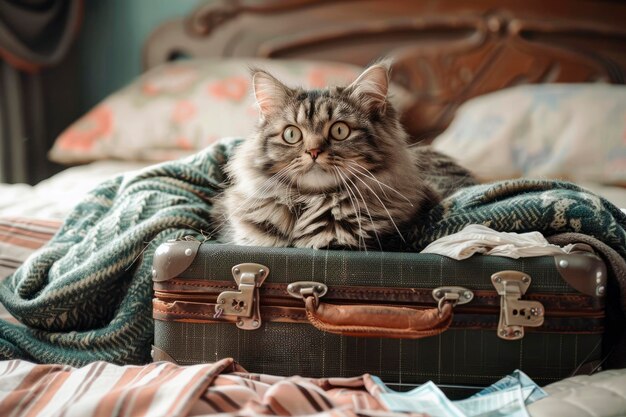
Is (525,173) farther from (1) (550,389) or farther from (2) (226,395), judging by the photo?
(2) (226,395)

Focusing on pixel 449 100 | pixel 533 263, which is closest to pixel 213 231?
pixel 533 263

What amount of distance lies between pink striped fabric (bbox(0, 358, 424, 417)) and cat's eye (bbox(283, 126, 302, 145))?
1.31ft

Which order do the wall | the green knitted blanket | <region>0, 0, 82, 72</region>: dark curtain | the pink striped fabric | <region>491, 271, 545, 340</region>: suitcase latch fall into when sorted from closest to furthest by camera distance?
the pink striped fabric
<region>491, 271, 545, 340</region>: suitcase latch
the green knitted blanket
<region>0, 0, 82, 72</region>: dark curtain
the wall

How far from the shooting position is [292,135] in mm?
1091

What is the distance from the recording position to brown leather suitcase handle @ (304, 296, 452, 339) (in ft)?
3.02

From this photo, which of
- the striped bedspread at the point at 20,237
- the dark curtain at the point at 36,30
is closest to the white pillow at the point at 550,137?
the striped bedspread at the point at 20,237

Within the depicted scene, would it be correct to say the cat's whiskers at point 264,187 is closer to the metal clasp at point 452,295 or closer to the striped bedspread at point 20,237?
the metal clasp at point 452,295

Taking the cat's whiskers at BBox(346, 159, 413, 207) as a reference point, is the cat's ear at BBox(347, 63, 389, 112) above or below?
above

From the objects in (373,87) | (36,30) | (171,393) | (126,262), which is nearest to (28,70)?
(36,30)

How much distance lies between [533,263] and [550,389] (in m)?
0.18

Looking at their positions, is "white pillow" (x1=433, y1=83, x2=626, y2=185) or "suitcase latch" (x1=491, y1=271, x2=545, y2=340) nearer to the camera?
"suitcase latch" (x1=491, y1=271, x2=545, y2=340)

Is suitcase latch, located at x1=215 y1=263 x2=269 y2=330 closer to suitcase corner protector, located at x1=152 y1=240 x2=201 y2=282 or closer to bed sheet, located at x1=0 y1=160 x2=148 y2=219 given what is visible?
suitcase corner protector, located at x1=152 y1=240 x2=201 y2=282

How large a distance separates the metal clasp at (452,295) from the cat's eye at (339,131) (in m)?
0.31

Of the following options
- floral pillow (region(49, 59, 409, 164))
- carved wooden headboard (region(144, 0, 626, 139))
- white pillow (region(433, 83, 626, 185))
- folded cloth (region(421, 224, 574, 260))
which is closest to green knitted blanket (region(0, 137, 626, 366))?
folded cloth (region(421, 224, 574, 260))
